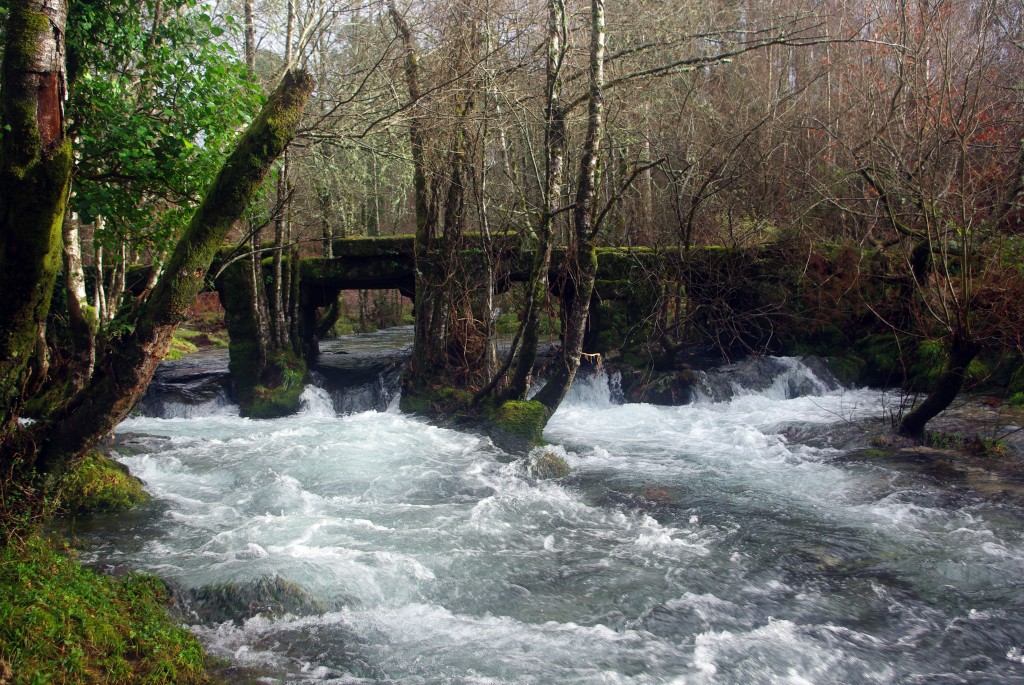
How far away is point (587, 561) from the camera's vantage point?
7.35 metres

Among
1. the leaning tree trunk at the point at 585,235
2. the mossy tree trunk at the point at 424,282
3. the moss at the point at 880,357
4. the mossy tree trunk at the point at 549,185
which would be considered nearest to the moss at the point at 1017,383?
the moss at the point at 880,357

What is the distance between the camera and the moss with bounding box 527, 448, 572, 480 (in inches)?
407

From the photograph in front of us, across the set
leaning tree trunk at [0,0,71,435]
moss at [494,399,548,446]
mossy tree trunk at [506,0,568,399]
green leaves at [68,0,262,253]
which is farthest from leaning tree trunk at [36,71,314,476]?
moss at [494,399,548,446]

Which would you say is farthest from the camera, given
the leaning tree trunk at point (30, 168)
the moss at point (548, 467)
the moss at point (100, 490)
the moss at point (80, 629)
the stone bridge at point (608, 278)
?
the stone bridge at point (608, 278)

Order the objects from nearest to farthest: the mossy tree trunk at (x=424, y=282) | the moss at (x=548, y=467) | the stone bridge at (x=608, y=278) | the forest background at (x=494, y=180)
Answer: the forest background at (x=494, y=180) < the moss at (x=548, y=467) < the mossy tree trunk at (x=424, y=282) < the stone bridge at (x=608, y=278)

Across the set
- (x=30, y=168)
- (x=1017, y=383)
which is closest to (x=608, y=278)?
(x=1017, y=383)

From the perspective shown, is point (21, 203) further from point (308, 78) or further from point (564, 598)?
point (564, 598)

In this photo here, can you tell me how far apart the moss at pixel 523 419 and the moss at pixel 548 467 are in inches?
36.5

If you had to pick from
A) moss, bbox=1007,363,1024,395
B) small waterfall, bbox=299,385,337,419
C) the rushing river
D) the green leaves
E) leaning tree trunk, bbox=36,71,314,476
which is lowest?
the rushing river

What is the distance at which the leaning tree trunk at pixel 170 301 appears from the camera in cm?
599

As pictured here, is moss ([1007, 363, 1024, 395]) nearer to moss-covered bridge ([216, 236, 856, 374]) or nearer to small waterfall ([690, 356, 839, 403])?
small waterfall ([690, 356, 839, 403])

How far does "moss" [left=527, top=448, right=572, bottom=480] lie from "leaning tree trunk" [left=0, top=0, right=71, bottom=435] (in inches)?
253

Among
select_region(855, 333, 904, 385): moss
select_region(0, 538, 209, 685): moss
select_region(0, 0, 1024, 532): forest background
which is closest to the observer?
select_region(0, 538, 209, 685): moss

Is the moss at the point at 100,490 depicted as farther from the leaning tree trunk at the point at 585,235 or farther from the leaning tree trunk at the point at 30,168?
the leaning tree trunk at the point at 585,235
